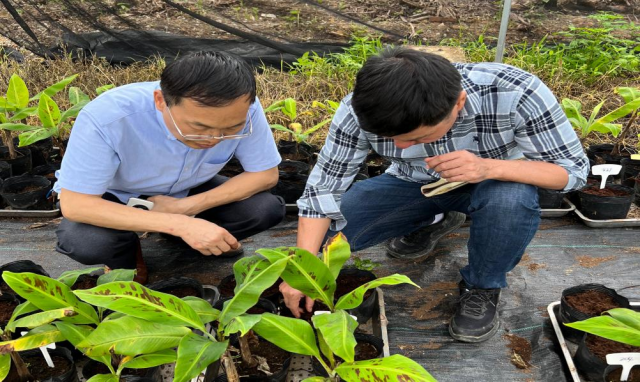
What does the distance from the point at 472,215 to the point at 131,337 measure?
3.76 ft

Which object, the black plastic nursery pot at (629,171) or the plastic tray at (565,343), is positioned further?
the black plastic nursery pot at (629,171)

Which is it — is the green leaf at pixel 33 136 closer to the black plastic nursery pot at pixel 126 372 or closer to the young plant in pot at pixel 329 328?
the black plastic nursery pot at pixel 126 372

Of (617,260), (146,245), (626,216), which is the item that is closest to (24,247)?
(146,245)

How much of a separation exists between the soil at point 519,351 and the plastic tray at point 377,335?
42 cm

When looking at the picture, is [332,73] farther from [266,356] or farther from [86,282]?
[266,356]

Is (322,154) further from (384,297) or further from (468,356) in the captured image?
(468,356)

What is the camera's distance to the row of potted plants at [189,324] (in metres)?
1.27

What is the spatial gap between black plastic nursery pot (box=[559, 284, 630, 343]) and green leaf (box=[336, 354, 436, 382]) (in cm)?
81

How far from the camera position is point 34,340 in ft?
4.69

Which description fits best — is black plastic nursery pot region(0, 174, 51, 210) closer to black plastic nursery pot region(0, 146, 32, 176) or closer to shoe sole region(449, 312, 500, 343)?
black plastic nursery pot region(0, 146, 32, 176)

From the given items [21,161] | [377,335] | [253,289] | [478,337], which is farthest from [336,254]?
[21,161]

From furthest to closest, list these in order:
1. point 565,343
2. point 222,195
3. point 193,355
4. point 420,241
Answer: point 420,241 → point 222,195 → point 565,343 → point 193,355

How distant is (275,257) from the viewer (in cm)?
144

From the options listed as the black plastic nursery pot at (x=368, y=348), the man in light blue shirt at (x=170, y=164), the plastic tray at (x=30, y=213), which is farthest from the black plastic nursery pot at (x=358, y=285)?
the plastic tray at (x=30, y=213)
